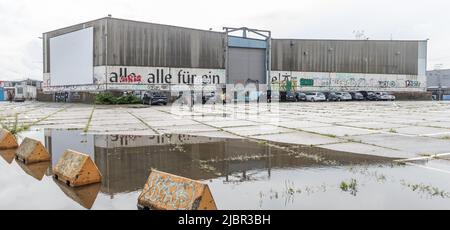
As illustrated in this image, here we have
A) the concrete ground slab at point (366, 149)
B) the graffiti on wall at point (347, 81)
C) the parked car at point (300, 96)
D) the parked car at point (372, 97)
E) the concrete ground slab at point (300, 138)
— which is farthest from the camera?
the parked car at point (372, 97)

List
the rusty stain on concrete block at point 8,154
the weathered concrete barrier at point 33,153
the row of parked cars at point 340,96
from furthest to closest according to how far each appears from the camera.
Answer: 1. the row of parked cars at point 340,96
2. the rusty stain on concrete block at point 8,154
3. the weathered concrete barrier at point 33,153

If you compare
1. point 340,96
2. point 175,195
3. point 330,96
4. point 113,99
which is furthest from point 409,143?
point 340,96

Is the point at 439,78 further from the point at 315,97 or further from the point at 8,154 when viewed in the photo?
the point at 8,154

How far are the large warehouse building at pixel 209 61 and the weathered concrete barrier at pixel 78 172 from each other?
1392 inches

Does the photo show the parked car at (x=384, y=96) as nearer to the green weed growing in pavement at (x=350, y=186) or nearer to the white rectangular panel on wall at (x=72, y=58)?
the white rectangular panel on wall at (x=72, y=58)

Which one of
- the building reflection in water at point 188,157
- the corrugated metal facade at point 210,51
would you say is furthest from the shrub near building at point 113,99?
the building reflection in water at point 188,157

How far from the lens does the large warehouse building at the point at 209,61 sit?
40.8 meters

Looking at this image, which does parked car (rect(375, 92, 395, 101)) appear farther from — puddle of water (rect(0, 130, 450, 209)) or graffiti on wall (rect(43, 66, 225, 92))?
puddle of water (rect(0, 130, 450, 209))

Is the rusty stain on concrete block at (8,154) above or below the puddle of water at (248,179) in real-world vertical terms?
below

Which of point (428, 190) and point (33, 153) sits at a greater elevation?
point (33, 153)

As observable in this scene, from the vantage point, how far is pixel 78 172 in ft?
18.1

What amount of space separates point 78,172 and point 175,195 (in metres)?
2.03

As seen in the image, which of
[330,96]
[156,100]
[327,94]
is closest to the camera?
[156,100]
